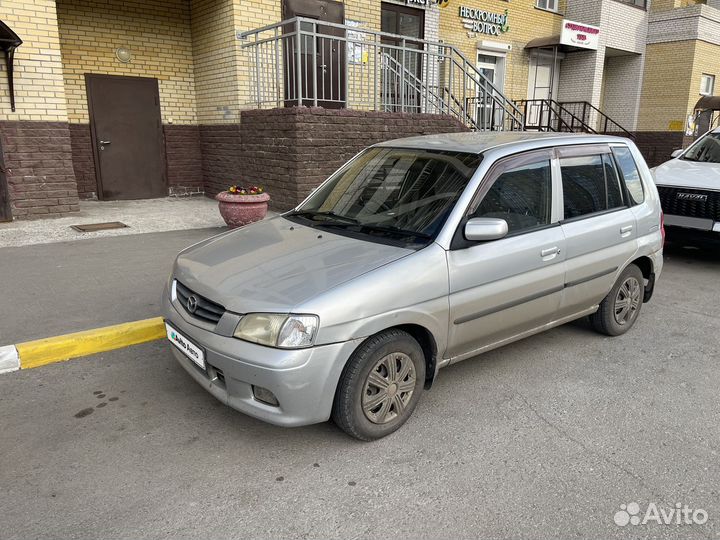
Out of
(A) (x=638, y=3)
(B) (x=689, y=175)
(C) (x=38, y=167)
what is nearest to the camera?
(B) (x=689, y=175)

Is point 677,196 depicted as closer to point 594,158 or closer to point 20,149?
point 594,158

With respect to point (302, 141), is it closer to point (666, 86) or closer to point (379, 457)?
point (379, 457)

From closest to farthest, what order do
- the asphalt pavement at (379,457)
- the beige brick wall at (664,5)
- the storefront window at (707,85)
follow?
1. the asphalt pavement at (379,457)
2. the beige brick wall at (664,5)
3. the storefront window at (707,85)

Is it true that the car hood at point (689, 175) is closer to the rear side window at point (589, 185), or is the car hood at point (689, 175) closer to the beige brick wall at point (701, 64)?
the rear side window at point (589, 185)

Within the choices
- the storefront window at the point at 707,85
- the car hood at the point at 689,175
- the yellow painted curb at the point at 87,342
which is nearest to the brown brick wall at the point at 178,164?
the yellow painted curb at the point at 87,342

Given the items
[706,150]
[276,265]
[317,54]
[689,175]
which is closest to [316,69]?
[317,54]

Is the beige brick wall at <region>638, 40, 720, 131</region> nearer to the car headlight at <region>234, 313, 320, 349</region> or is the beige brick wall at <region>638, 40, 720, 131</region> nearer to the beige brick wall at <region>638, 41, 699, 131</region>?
the beige brick wall at <region>638, 41, 699, 131</region>

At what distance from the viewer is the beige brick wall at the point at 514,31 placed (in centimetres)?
1536

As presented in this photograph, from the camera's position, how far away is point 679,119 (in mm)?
19641

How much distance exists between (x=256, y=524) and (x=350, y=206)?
2.30 m

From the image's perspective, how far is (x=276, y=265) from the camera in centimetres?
337

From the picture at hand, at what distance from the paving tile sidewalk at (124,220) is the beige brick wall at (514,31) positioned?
8.37 meters

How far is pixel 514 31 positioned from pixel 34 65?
1331 cm

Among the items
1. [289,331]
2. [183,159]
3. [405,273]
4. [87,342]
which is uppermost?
[183,159]
